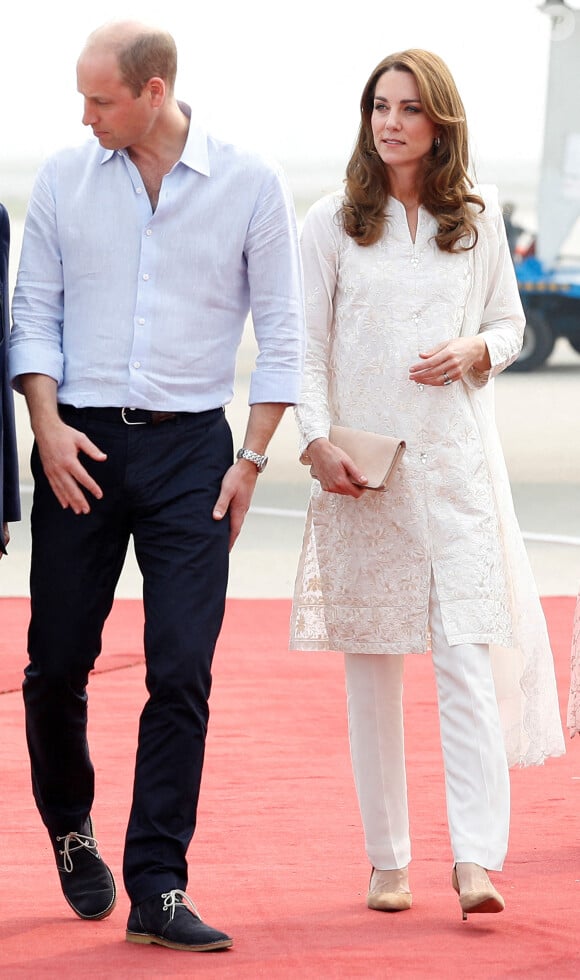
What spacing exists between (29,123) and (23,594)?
5.47 m


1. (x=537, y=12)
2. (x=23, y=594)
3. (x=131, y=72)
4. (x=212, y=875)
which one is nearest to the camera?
(x=131, y=72)

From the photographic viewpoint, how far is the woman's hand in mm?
3338

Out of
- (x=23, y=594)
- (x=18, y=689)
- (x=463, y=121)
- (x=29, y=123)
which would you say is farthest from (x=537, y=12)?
(x=463, y=121)

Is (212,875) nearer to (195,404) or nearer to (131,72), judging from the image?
(195,404)

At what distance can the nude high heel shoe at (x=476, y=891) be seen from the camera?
125 inches

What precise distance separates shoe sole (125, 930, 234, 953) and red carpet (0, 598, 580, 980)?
0.01 metres

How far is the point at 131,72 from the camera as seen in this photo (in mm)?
2988

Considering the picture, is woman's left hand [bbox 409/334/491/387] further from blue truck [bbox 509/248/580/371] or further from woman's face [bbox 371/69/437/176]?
blue truck [bbox 509/248/580/371]

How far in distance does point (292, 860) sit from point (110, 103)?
5.43 ft

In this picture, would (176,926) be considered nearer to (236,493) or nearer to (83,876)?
(83,876)

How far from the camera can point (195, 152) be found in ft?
10.2

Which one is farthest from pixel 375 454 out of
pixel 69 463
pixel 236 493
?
pixel 69 463

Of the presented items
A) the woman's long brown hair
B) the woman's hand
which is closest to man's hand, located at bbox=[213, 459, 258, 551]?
the woman's hand

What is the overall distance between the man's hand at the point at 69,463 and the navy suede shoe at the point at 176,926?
677 millimetres
